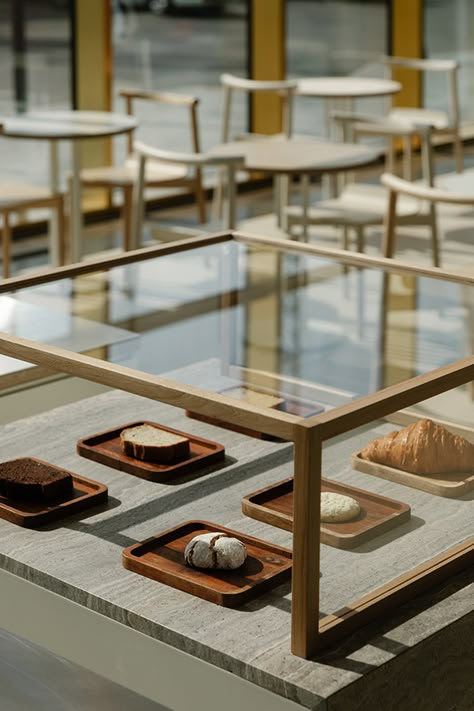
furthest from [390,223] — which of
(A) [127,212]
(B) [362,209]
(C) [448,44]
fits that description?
(C) [448,44]

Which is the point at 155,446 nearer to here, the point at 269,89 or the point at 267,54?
the point at 269,89

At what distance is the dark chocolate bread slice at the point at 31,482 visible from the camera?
6.66 ft

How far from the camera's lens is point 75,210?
5.68 m

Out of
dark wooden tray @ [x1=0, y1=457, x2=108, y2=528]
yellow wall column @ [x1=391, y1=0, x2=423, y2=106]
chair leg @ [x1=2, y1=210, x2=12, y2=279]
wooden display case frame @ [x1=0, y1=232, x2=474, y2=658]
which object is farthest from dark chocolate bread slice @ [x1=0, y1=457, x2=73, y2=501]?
yellow wall column @ [x1=391, y1=0, x2=423, y2=106]

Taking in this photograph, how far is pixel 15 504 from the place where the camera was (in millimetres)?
2045

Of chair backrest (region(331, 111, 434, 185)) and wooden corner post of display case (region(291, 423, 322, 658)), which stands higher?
chair backrest (region(331, 111, 434, 185))

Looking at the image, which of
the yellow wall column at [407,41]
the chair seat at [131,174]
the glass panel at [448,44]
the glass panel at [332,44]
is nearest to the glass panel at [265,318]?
the chair seat at [131,174]

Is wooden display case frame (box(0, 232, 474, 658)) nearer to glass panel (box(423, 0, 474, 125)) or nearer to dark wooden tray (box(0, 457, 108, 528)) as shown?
dark wooden tray (box(0, 457, 108, 528))

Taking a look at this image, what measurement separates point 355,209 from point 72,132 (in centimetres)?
131

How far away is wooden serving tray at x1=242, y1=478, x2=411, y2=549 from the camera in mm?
1602

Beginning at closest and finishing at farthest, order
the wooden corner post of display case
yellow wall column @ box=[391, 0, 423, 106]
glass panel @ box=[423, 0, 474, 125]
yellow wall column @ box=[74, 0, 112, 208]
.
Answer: the wooden corner post of display case → yellow wall column @ box=[74, 0, 112, 208] → yellow wall column @ box=[391, 0, 423, 106] → glass panel @ box=[423, 0, 474, 125]

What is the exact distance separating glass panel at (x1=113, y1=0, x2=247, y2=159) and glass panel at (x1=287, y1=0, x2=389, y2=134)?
0.56m

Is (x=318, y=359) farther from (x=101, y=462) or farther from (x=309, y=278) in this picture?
(x=101, y=462)

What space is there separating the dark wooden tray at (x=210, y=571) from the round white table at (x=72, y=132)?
3845mm
